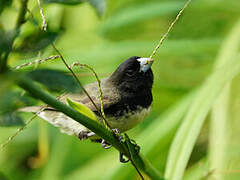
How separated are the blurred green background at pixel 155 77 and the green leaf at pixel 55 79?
1243 mm

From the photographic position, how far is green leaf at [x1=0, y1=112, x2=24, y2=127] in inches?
20.2

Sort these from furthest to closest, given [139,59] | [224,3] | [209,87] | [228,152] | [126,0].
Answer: [126,0], [224,3], [228,152], [209,87], [139,59]

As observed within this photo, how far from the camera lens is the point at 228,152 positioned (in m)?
2.03

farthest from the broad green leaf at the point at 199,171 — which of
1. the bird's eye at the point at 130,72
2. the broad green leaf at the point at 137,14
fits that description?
the broad green leaf at the point at 137,14

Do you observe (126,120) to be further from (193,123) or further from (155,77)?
(155,77)

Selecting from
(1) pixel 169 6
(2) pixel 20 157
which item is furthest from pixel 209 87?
(2) pixel 20 157

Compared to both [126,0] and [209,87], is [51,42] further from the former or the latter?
[126,0]

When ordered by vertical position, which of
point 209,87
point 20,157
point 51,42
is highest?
point 51,42

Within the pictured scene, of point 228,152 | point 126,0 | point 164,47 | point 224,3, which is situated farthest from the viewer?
point 126,0

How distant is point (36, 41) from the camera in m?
0.53

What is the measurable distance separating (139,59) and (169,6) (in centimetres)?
122

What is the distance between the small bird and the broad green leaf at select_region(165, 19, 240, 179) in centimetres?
16

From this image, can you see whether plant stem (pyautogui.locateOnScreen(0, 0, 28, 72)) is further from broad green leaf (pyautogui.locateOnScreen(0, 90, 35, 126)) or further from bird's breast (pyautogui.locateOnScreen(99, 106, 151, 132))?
bird's breast (pyautogui.locateOnScreen(99, 106, 151, 132))

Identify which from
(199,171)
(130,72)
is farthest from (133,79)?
(199,171)
